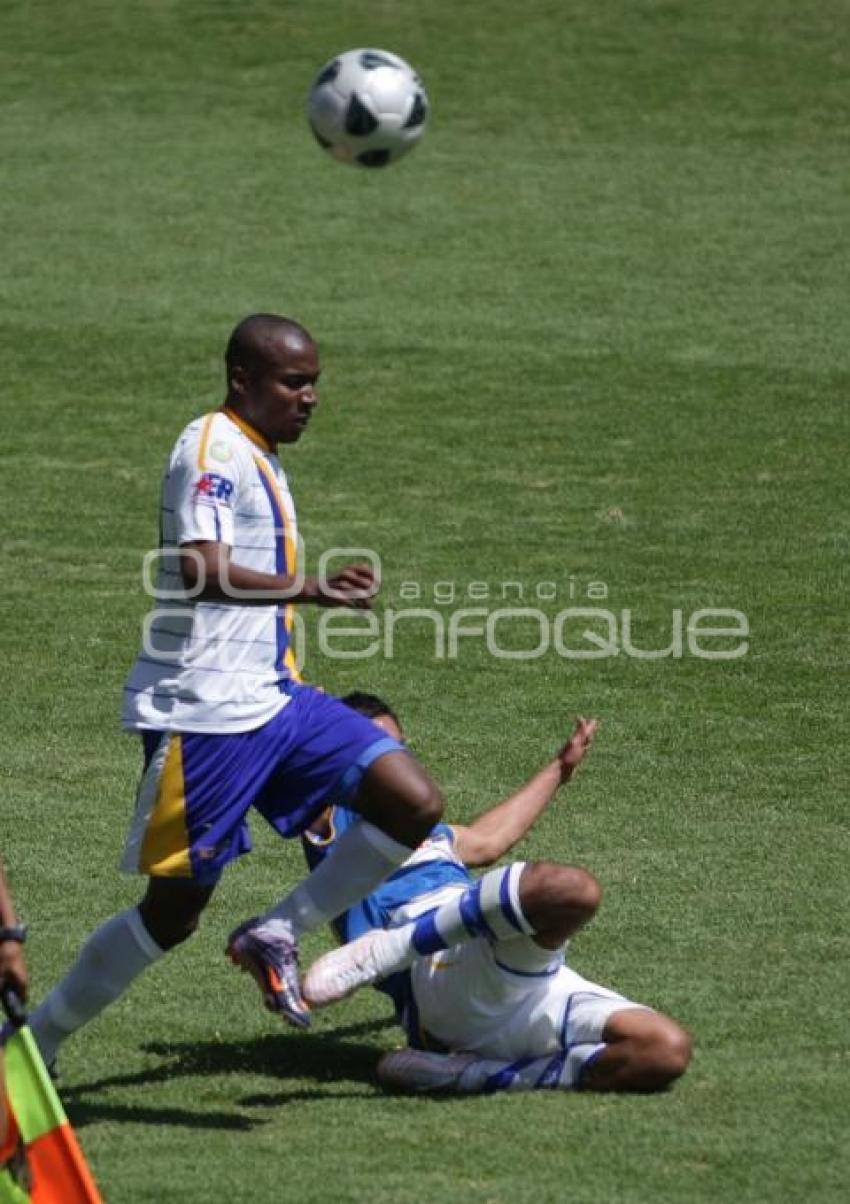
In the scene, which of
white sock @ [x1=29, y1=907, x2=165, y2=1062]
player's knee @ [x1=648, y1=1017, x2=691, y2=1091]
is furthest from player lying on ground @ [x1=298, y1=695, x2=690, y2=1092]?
white sock @ [x1=29, y1=907, x2=165, y2=1062]

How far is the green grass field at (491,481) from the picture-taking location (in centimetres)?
620

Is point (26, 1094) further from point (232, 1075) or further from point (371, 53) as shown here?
point (371, 53)

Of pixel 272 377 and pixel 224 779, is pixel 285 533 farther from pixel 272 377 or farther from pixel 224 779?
pixel 224 779

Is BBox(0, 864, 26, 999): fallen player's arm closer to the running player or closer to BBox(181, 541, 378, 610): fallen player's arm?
the running player

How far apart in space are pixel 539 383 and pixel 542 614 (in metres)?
3.92

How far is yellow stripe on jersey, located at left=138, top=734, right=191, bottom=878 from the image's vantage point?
245 inches

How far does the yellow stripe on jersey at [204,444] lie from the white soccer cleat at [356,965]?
1329 mm

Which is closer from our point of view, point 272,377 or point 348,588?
point 348,588

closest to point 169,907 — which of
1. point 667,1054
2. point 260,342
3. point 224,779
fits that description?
point 224,779

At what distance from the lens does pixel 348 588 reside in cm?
598

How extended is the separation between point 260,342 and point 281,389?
0.14 metres

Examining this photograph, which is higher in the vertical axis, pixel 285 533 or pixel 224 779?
pixel 285 533

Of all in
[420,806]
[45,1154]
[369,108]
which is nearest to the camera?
[45,1154]

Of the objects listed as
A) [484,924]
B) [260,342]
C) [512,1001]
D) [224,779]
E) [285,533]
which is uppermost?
[260,342]
